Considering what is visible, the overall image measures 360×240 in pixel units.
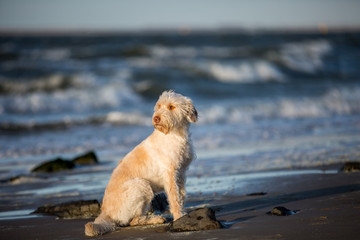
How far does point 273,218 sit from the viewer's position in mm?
5586

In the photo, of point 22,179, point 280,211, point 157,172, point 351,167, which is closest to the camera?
point 280,211

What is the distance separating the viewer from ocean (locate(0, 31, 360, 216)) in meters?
10.0

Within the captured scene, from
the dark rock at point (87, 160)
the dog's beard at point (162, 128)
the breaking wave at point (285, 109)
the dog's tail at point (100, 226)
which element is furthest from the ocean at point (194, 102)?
the dog's beard at point (162, 128)

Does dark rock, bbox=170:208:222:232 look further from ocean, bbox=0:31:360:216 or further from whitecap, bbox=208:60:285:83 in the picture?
whitecap, bbox=208:60:285:83

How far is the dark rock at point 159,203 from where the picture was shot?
22.0ft

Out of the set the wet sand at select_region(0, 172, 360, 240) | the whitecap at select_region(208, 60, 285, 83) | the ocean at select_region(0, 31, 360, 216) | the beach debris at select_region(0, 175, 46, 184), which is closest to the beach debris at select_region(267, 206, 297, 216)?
the wet sand at select_region(0, 172, 360, 240)

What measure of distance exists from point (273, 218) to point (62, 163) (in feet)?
19.3

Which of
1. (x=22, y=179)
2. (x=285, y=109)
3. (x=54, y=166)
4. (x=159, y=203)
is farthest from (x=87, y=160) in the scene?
(x=285, y=109)

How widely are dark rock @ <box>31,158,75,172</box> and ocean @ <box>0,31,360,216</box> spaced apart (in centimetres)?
27

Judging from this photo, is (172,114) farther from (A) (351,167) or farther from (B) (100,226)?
(A) (351,167)

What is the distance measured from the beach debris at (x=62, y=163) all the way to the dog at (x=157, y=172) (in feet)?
14.7

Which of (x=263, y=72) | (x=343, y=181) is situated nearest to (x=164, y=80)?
(x=263, y=72)

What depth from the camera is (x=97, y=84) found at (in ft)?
83.7

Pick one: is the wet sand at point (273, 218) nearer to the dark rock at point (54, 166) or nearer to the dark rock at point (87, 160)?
the dark rock at point (54, 166)
